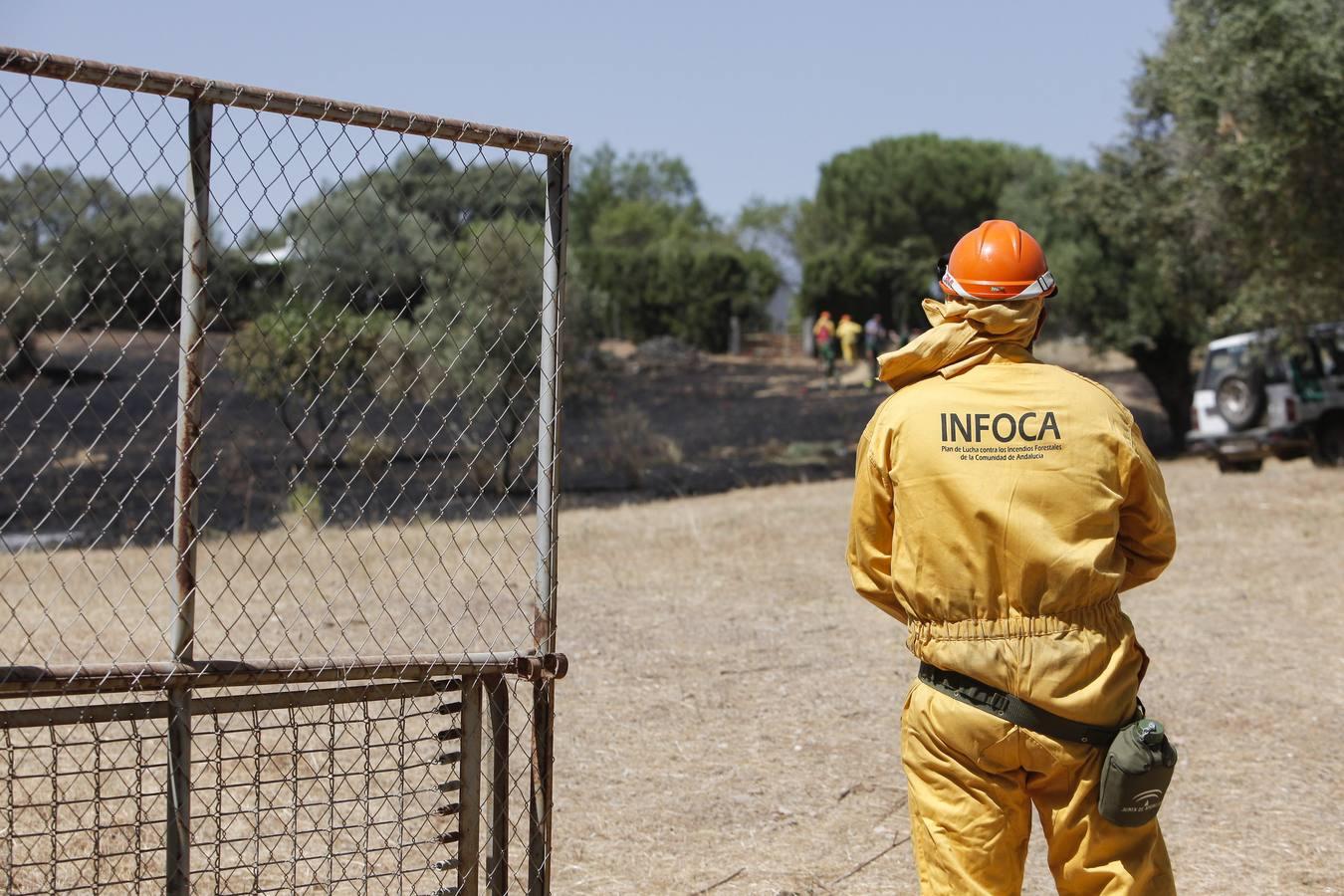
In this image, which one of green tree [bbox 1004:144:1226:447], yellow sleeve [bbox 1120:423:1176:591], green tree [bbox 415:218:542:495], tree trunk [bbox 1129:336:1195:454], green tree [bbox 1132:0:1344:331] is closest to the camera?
yellow sleeve [bbox 1120:423:1176:591]

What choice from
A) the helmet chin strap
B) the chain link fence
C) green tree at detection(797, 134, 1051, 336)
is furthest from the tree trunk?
the helmet chin strap

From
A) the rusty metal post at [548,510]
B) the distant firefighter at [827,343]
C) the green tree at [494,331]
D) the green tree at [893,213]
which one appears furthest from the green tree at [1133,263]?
the green tree at [893,213]

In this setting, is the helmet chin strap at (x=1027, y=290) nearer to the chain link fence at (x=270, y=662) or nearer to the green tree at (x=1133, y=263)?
the chain link fence at (x=270, y=662)

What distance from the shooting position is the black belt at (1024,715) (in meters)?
2.89

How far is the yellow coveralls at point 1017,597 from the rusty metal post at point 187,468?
160 centimetres

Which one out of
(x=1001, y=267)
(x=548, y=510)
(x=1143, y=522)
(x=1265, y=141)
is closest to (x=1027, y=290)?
(x=1001, y=267)

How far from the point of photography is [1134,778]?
9.21ft

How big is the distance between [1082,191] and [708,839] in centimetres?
1667

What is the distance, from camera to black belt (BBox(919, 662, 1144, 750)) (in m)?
2.89

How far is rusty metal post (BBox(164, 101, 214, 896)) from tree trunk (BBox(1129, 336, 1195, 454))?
67.9 feet

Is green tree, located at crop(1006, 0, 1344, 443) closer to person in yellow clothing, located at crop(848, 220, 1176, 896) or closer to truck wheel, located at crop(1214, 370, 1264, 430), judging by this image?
truck wheel, located at crop(1214, 370, 1264, 430)

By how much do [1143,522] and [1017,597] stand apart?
363 mm

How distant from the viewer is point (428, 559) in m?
11.0

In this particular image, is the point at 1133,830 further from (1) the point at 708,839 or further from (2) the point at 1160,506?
(1) the point at 708,839
